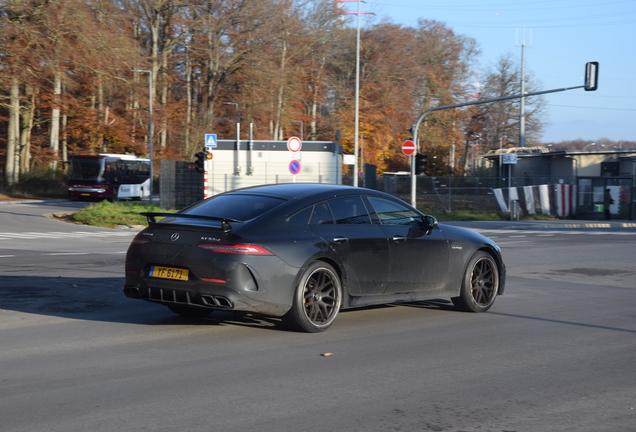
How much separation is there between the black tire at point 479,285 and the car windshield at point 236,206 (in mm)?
2800

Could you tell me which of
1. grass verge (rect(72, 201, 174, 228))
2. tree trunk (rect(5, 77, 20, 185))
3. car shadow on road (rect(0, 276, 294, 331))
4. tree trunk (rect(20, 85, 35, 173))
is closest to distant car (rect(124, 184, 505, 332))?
car shadow on road (rect(0, 276, 294, 331))

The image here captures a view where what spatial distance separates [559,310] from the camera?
9438mm

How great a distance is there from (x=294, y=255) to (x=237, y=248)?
592 mm

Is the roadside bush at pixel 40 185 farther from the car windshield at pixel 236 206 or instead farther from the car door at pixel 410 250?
the car door at pixel 410 250

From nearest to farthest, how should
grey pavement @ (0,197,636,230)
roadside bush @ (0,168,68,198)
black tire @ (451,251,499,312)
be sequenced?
1. black tire @ (451,251,499,312)
2. grey pavement @ (0,197,636,230)
3. roadside bush @ (0,168,68,198)

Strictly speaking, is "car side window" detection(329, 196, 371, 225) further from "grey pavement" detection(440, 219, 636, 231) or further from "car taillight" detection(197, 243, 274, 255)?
"grey pavement" detection(440, 219, 636, 231)

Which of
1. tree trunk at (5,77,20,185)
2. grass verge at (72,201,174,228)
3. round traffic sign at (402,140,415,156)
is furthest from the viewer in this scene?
tree trunk at (5,77,20,185)

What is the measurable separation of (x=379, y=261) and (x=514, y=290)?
4.24 m

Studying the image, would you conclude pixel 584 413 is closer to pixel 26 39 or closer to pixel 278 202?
pixel 278 202

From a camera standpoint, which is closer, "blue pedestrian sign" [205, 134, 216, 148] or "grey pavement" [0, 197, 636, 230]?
"blue pedestrian sign" [205, 134, 216, 148]

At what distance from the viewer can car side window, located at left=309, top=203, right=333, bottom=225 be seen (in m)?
7.52

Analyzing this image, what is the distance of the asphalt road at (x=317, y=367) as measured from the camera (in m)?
4.72

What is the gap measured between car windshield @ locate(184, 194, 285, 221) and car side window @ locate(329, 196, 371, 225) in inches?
24.9

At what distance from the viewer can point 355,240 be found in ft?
25.3
